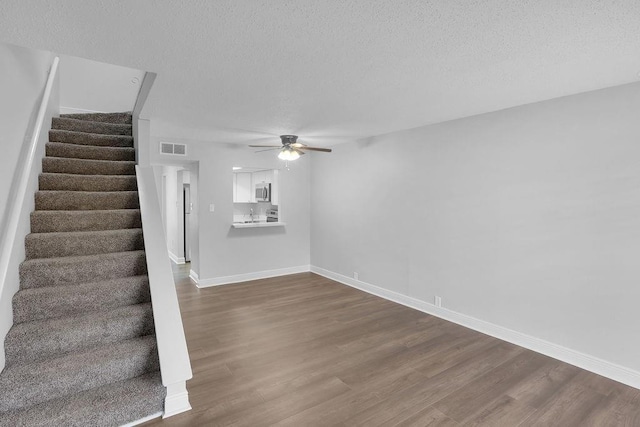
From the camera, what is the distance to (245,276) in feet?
18.4

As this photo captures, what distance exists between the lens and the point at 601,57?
208 cm

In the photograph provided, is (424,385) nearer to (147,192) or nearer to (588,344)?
(588,344)

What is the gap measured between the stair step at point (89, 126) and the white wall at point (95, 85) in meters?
1.04

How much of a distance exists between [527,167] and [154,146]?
488 cm

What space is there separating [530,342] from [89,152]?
5216 mm

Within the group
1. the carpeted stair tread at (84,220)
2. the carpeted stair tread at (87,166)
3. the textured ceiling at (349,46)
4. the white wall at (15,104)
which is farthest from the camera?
the carpeted stair tread at (87,166)

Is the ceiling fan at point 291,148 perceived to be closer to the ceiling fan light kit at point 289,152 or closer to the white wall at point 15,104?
the ceiling fan light kit at point 289,152

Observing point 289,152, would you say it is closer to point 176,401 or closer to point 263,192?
point 176,401

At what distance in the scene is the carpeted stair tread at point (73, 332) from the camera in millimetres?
2076

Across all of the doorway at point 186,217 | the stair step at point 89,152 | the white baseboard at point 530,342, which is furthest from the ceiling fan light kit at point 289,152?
the doorway at point 186,217

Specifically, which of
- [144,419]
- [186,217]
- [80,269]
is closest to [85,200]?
[80,269]

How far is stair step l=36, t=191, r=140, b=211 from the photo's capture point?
2.97 m

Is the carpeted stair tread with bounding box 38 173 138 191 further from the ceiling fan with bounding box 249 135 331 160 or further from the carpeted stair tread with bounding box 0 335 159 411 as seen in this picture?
the carpeted stair tread with bounding box 0 335 159 411

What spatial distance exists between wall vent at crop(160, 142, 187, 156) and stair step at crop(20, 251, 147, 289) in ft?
7.99
